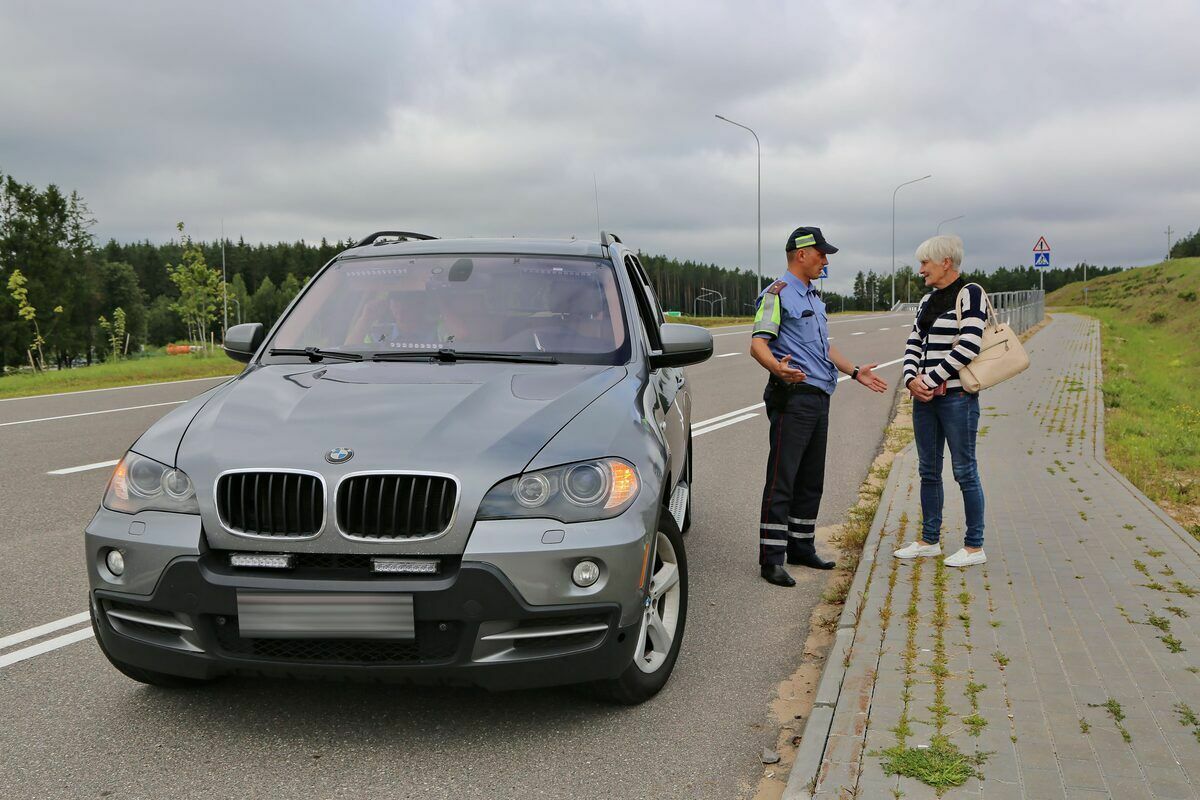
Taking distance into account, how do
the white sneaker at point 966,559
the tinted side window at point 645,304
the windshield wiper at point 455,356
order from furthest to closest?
the white sneaker at point 966,559 < the tinted side window at point 645,304 < the windshield wiper at point 455,356

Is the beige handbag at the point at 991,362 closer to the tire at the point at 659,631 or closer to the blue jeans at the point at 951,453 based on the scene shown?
the blue jeans at the point at 951,453

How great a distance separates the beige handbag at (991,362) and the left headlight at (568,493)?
Answer: 2760 millimetres

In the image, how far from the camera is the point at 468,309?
4660 mm

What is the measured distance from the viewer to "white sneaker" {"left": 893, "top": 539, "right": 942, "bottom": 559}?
5793 millimetres

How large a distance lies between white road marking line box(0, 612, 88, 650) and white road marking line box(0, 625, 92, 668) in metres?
0.11

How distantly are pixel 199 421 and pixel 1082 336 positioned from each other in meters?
32.7

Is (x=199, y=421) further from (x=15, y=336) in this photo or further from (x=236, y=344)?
(x=15, y=336)

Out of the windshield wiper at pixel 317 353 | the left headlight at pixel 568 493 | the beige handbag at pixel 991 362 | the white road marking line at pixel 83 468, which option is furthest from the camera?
the white road marking line at pixel 83 468

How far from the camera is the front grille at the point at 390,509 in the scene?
3184 millimetres

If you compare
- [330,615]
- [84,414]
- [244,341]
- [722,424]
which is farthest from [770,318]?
[84,414]

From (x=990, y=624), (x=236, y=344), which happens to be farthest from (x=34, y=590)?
(x=990, y=624)

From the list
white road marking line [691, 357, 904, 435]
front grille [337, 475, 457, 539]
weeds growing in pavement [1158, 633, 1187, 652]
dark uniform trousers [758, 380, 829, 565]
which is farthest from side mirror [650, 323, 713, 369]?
white road marking line [691, 357, 904, 435]

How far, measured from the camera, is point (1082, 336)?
1242 inches

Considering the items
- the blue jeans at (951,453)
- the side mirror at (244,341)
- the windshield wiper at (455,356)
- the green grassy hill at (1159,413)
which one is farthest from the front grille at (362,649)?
the green grassy hill at (1159,413)
